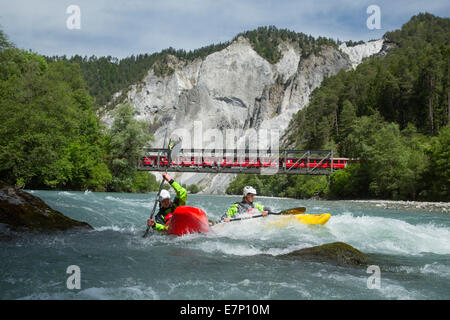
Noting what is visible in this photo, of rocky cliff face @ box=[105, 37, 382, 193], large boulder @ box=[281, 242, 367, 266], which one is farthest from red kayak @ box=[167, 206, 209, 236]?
rocky cliff face @ box=[105, 37, 382, 193]

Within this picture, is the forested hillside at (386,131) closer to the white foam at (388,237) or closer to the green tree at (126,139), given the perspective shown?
the white foam at (388,237)

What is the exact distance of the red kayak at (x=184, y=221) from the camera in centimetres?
848

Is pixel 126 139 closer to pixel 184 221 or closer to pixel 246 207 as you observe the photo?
pixel 246 207

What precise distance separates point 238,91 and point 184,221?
149336mm

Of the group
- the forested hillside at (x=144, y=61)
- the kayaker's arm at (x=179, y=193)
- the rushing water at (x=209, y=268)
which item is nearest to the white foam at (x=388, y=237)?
the rushing water at (x=209, y=268)

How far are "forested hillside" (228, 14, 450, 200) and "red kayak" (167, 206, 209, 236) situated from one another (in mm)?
29355

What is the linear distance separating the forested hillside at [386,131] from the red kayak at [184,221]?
96.3 ft

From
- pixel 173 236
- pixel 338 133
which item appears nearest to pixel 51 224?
pixel 173 236

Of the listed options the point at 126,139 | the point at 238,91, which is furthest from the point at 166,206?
the point at 238,91

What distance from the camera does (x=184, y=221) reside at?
8492 mm

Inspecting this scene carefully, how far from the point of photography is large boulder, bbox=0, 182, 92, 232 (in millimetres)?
7578

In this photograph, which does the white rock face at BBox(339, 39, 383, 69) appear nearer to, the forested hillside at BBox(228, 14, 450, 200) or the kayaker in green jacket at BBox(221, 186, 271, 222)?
the forested hillside at BBox(228, 14, 450, 200)
